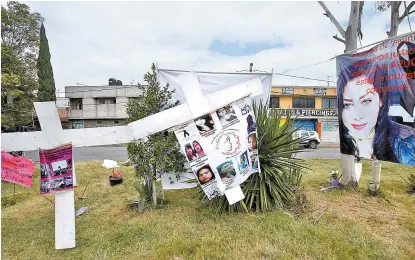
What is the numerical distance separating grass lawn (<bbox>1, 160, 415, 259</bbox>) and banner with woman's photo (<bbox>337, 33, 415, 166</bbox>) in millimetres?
898

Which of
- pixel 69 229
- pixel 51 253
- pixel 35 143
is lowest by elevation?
pixel 51 253

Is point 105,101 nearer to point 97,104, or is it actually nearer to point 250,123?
point 97,104

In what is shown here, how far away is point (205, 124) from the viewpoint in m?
3.52

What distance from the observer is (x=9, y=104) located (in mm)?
11766

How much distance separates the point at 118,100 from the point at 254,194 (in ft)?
82.8

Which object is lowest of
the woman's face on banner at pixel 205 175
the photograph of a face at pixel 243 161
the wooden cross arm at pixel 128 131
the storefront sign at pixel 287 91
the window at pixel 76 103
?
the woman's face on banner at pixel 205 175

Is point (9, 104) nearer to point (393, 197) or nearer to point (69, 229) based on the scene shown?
point (69, 229)

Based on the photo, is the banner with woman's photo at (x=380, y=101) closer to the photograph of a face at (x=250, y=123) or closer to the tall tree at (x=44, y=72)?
the photograph of a face at (x=250, y=123)

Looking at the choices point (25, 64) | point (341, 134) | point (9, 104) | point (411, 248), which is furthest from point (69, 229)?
point (25, 64)

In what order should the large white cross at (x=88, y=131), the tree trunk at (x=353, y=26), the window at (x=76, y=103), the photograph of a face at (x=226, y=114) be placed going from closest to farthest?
the large white cross at (x=88, y=131) < the photograph of a face at (x=226, y=114) < the tree trunk at (x=353, y=26) < the window at (x=76, y=103)

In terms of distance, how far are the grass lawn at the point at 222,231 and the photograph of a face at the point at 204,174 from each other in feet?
1.94

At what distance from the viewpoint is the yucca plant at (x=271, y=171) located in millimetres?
3979

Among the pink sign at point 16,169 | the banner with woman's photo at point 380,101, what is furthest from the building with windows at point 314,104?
the pink sign at point 16,169

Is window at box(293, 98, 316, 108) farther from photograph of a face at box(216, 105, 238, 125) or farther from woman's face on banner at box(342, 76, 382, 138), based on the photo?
photograph of a face at box(216, 105, 238, 125)
